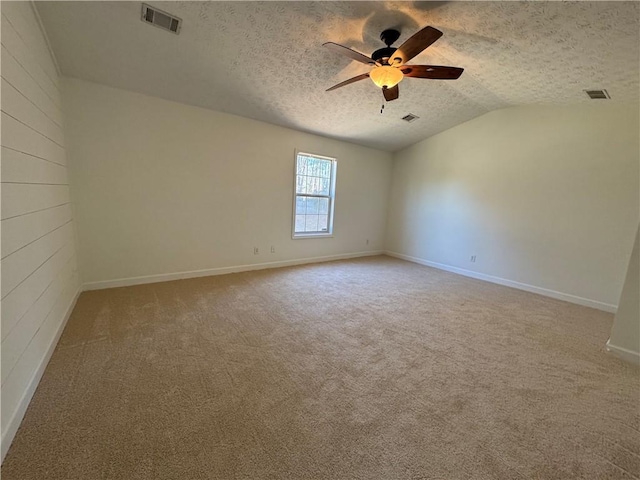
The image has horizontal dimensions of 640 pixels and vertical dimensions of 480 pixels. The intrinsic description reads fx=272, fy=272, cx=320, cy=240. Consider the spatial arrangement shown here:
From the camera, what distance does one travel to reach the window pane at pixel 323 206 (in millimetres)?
5406

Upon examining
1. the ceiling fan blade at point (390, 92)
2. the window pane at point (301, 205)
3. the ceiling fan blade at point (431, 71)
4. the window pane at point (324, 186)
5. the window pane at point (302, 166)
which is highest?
the ceiling fan blade at point (431, 71)

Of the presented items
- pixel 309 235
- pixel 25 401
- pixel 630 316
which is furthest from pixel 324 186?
pixel 25 401

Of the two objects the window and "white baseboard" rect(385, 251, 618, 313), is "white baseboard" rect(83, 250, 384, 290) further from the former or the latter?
"white baseboard" rect(385, 251, 618, 313)

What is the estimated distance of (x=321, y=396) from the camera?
5.81 feet

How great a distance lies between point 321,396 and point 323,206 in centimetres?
406

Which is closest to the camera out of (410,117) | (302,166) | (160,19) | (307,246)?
(160,19)

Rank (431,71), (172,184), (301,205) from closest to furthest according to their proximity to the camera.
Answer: (431,71) → (172,184) → (301,205)

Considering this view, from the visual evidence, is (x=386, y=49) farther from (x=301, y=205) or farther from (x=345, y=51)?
(x=301, y=205)

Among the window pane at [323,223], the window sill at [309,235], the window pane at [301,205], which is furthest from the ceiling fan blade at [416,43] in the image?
the window pane at [323,223]

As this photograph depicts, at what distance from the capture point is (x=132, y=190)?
3.44m

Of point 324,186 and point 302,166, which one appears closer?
point 302,166

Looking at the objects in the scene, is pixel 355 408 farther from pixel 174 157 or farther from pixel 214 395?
pixel 174 157

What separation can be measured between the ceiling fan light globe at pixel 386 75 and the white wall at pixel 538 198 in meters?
3.03

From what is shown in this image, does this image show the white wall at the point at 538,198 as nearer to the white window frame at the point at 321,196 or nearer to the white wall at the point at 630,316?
the white wall at the point at 630,316
